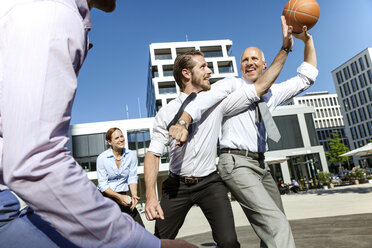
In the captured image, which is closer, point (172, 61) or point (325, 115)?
point (172, 61)

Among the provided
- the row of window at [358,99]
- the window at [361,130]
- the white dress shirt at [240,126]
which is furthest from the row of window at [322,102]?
the white dress shirt at [240,126]

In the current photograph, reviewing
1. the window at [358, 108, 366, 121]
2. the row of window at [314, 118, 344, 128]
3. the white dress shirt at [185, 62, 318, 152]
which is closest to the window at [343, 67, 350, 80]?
the window at [358, 108, 366, 121]

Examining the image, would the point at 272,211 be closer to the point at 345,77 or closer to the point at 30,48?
the point at 30,48

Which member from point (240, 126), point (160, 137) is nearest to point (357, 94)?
point (240, 126)

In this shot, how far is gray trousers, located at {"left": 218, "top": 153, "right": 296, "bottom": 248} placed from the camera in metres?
2.16

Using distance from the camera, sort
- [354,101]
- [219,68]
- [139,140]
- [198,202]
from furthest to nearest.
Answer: [354,101] < [219,68] < [139,140] < [198,202]

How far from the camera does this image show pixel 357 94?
7675 cm

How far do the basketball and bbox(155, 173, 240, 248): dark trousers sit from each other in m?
2.15

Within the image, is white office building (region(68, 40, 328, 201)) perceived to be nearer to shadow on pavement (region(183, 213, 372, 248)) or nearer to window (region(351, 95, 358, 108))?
shadow on pavement (region(183, 213, 372, 248))

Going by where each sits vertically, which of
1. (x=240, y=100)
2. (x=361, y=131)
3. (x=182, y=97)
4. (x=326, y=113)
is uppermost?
(x=326, y=113)

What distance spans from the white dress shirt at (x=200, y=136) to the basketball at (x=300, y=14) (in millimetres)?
1430

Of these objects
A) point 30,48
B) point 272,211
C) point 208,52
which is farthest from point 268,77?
point 208,52

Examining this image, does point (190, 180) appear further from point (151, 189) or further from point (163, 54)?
point (163, 54)

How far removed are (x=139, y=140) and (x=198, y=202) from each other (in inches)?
1146
